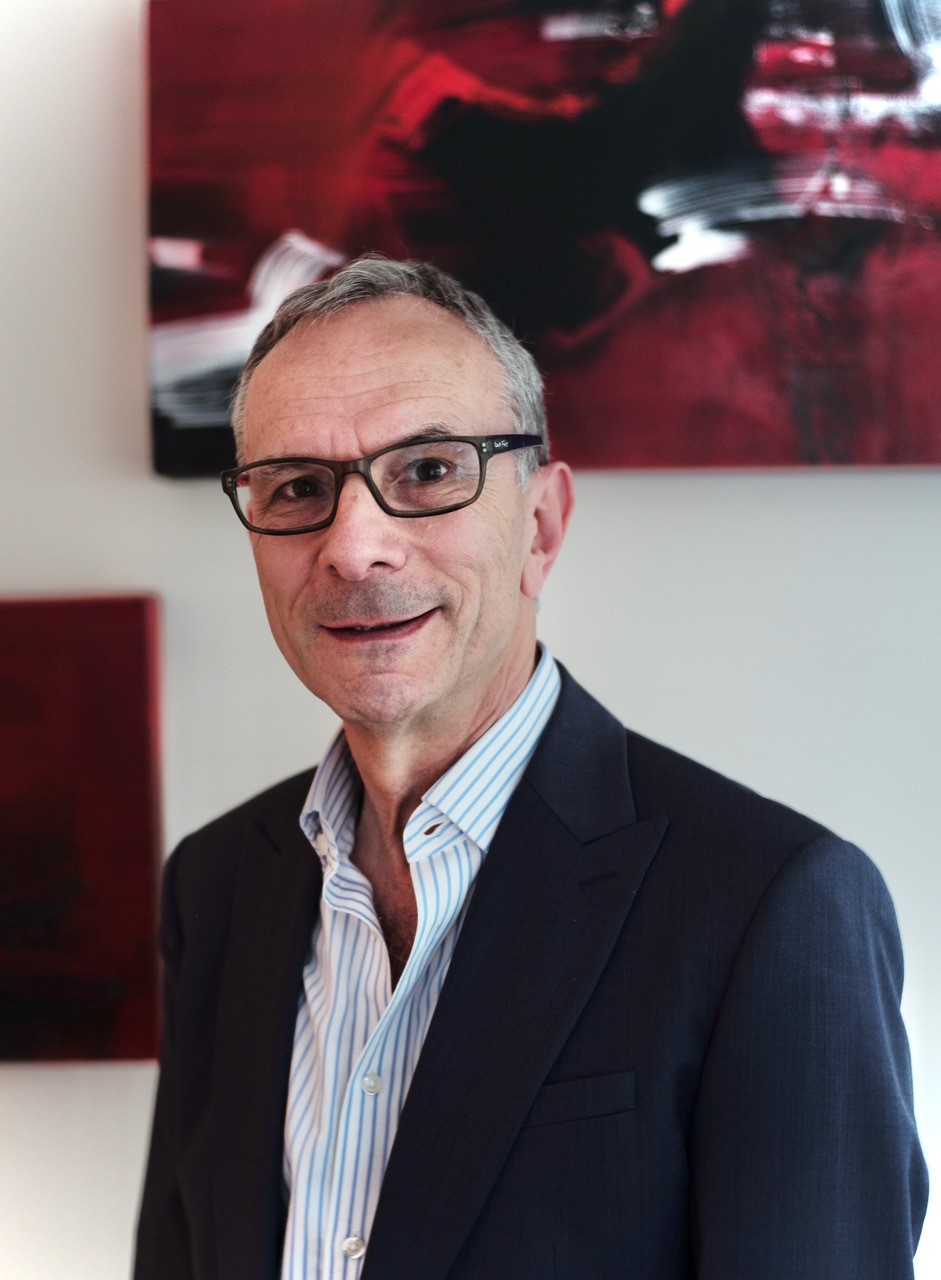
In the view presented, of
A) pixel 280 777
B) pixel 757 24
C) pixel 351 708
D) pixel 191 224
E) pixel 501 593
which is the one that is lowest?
pixel 280 777

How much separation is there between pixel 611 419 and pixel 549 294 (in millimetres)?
195

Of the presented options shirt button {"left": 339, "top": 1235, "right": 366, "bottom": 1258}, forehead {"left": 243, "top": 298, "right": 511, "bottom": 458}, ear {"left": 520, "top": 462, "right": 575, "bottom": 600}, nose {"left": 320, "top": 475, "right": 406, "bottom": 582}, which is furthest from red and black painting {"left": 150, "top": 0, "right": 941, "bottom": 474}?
shirt button {"left": 339, "top": 1235, "right": 366, "bottom": 1258}

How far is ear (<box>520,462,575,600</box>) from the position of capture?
4.08 feet

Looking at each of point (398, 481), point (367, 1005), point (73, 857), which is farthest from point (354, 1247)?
point (73, 857)

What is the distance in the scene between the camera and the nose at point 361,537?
3.59 feet

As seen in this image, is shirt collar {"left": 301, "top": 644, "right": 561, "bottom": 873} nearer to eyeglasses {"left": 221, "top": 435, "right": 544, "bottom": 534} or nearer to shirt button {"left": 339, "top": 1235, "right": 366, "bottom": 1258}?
eyeglasses {"left": 221, "top": 435, "right": 544, "bottom": 534}

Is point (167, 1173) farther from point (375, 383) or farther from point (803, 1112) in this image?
point (375, 383)

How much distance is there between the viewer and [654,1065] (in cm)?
99

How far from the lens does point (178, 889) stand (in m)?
1.48

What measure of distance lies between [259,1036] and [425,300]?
79 cm

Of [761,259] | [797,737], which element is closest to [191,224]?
[761,259]

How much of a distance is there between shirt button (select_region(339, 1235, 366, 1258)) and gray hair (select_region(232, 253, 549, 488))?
0.75 meters

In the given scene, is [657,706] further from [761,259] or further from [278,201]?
[278,201]

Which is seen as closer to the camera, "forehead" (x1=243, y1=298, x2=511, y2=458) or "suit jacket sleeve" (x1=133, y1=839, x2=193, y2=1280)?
"forehead" (x1=243, y1=298, x2=511, y2=458)
